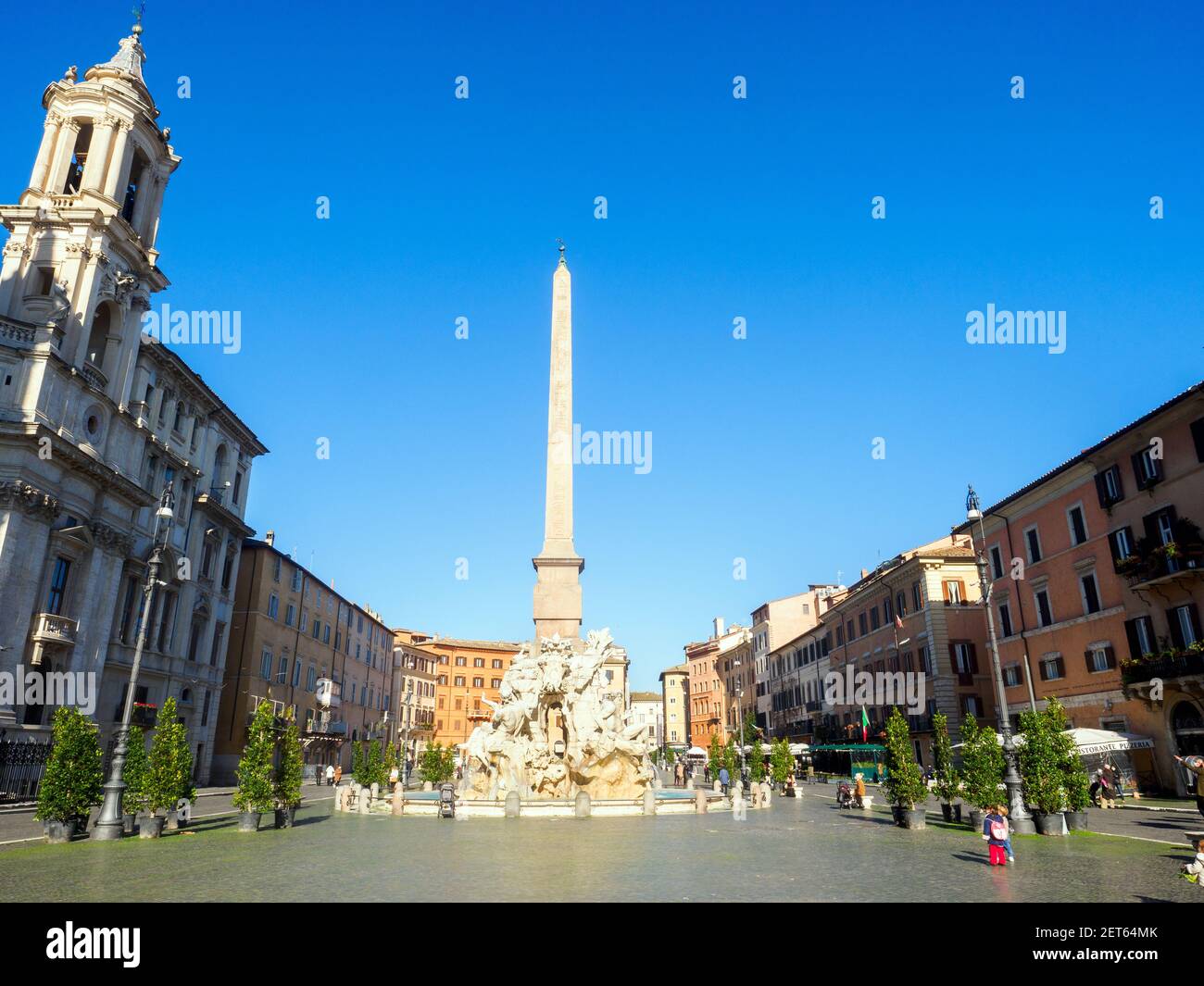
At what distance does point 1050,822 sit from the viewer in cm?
1733

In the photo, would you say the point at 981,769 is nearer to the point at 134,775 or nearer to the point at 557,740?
the point at 557,740

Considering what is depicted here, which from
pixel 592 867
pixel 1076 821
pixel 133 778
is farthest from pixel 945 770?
pixel 133 778

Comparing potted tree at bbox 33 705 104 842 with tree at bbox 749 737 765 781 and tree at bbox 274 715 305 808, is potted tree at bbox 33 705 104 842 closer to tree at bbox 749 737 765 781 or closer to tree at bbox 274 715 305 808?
tree at bbox 274 715 305 808

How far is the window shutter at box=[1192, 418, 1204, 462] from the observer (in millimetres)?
26344

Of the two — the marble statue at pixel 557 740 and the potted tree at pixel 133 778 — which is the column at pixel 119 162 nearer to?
the potted tree at pixel 133 778

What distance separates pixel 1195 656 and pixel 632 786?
1896cm

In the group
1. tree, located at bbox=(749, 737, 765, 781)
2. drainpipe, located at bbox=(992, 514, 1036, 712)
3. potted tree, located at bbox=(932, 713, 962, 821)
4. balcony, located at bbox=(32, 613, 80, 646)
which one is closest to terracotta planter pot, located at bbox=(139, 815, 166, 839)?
balcony, located at bbox=(32, 613, 80, 646)

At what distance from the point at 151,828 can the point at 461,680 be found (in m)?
78.5

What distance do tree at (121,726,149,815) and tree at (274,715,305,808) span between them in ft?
9.83

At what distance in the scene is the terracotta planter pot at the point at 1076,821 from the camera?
18.1m

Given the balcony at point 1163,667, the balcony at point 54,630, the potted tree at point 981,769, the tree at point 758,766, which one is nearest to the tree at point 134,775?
the balcony at point 54,630

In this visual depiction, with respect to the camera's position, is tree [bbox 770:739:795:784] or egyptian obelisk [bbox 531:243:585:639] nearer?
egyptian obelisk [bbox 531:243:585:639]
